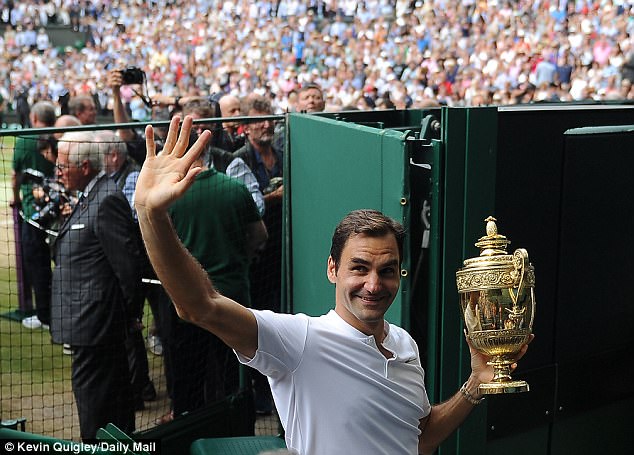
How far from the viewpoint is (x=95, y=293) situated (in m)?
5.25

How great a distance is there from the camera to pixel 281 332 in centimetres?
272

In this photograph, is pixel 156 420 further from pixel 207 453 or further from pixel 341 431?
pixel 341 431

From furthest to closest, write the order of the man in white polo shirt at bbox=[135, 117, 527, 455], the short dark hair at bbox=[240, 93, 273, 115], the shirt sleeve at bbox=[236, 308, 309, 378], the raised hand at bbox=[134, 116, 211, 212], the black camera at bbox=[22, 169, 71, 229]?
A: the short dark hair at bbox=[240, 93, 273, 115]
the black camera at bbox=[22, 169, 71, 229]
the shirt sleeve at bbox=[236, 308, 309, 378]
the man in white polo shirt at bbox=[135, 117, 527, 455]
the raised hand at bbox=[134, 116, 211, 212]

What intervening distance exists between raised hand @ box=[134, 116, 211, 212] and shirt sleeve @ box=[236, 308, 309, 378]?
492 millimetres

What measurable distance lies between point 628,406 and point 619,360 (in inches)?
10.4

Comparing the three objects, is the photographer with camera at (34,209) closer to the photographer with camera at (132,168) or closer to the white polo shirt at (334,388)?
the photographer with camera at (132,168)

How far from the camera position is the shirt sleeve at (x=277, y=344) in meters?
2.68

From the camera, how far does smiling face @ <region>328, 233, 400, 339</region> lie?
2.83 metres

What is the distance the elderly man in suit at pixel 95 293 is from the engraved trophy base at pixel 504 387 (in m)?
2.83

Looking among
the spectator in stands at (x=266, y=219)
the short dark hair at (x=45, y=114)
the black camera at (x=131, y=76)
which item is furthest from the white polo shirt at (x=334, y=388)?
the short dark hair at (x=45, y=114)

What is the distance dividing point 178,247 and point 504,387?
3.61 ft

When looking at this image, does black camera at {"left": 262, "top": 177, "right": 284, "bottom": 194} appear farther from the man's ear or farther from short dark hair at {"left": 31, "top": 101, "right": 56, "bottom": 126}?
the man's ear

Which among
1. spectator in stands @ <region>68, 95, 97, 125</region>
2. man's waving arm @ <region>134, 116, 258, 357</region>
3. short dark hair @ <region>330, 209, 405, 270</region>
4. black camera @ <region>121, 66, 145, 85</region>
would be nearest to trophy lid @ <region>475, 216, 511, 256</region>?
short dark hair @ <region>330, 209, 405, 270</region>

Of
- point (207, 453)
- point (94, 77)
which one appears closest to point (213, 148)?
point (207, 453)
